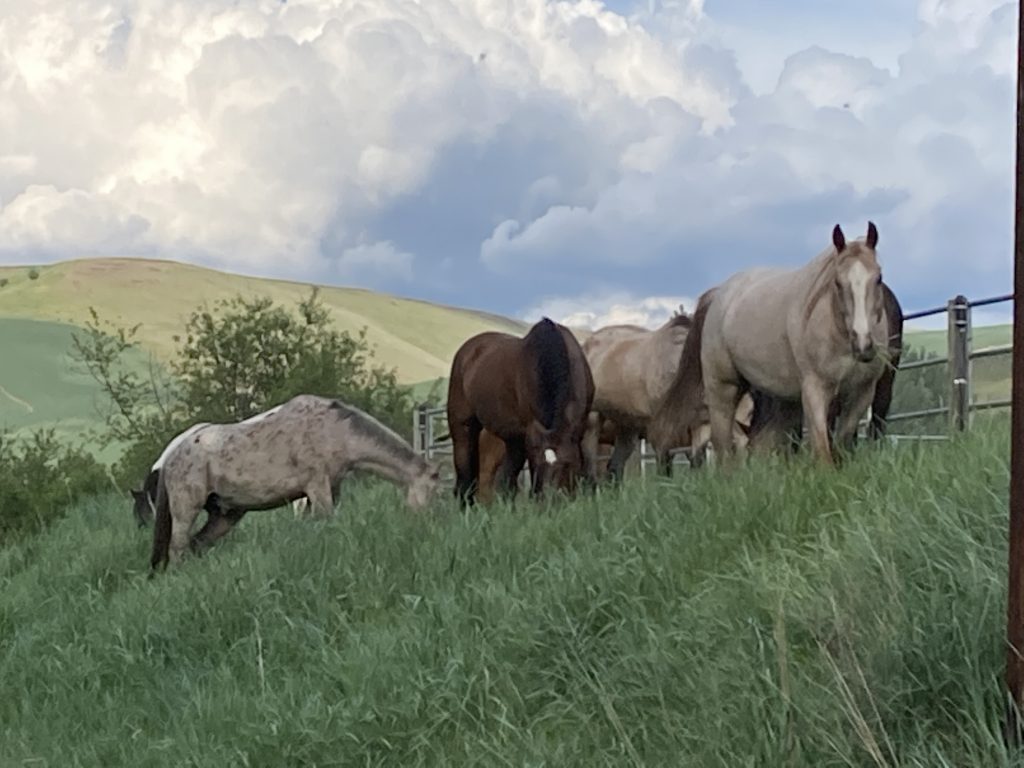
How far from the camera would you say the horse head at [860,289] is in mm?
9047

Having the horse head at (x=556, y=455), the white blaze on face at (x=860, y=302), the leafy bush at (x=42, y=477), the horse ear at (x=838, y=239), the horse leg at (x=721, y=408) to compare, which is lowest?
the leafy bush at (x=42, y=477)

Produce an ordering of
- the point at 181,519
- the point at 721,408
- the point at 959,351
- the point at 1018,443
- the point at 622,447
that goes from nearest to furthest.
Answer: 1. the point at 1018,443
2. the point at 721,408
3. the point at 959,351
4. the point at 181,519
5. the point at 622,447

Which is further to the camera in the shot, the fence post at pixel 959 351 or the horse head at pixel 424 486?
the horse head at pixel 424 486

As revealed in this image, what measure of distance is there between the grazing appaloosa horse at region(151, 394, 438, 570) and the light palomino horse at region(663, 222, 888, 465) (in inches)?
102

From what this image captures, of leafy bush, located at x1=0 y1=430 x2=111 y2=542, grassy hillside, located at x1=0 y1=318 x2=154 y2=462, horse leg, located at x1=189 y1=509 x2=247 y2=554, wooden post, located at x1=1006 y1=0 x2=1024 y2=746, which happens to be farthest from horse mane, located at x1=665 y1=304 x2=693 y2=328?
grassy hillside, located at x1=0 y1=318 x2=154 y2=462

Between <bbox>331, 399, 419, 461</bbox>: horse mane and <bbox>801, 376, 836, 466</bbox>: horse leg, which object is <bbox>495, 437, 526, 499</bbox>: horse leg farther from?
<bbox>801, 376, 836, 466</bbox>: horse leg

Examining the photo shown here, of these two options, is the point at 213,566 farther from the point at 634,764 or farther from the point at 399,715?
the point at 634,764

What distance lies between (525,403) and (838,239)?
165 inches

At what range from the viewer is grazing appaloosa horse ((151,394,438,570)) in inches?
511

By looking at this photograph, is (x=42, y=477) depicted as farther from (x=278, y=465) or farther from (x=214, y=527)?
(x=278, y=465)

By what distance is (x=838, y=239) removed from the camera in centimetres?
950

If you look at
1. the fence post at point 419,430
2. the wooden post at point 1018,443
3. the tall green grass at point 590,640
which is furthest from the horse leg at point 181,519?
the fence post at point 419,430

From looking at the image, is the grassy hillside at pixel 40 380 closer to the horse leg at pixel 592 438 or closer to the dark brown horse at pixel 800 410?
the horse leg at pixel 592 438

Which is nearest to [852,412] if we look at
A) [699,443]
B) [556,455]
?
[556,455]
